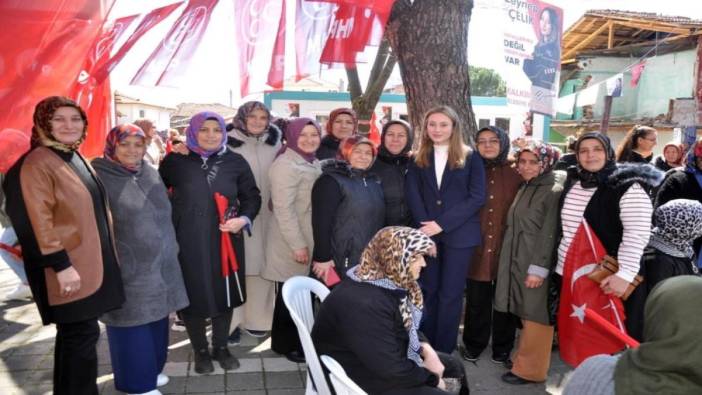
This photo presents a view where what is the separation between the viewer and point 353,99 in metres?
10.7

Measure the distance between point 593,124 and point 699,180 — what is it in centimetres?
1757

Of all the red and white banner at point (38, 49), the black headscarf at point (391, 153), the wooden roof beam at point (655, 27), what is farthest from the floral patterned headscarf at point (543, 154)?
the wooden roof beam at point (655, 27)

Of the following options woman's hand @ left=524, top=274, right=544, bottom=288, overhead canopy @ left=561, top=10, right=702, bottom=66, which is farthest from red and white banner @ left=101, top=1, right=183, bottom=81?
overhead canopy @ left=561, top=10, right=702, bottom=66

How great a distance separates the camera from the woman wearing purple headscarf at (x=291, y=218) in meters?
3.73

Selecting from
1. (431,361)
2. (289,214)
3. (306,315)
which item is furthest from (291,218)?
(431,361)

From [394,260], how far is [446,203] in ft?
4.66

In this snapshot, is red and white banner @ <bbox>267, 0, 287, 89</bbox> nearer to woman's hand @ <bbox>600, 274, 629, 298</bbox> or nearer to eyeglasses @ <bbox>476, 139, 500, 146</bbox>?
eyeglasses @ <bbox>476, 139, 500, 146</bbox>

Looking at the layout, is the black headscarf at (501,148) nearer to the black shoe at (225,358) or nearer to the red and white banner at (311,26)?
the red and white banner at (311,26)

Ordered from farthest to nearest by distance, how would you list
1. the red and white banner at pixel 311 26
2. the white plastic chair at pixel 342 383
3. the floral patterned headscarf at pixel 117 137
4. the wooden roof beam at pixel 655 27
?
the wooden roof beam at pixel 655 27 < the red and white banner at pixel 311 26 < the floral patterned headscarf at pixel 117 137 < the white plastic chair at pixel 342 383

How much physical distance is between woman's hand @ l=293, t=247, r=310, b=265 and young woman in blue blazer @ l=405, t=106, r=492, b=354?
854 millimetres

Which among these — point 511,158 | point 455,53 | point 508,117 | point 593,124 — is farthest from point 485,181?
point 593,124

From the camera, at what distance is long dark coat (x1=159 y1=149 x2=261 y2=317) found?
133 inches

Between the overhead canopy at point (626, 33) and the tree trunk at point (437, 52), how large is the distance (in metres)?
12.1

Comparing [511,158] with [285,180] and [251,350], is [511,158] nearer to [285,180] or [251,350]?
[285,180]
